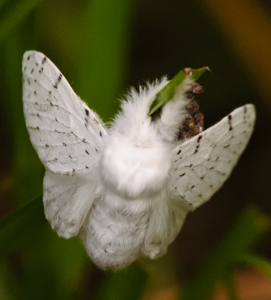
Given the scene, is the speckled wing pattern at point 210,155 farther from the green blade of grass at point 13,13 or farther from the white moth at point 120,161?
the green blade of grass at point 13,13

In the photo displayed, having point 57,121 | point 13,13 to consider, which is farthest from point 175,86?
point 13,13

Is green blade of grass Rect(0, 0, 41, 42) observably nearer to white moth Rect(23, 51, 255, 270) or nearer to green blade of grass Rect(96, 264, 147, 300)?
white moth Rect(23, 51, 255, 270)

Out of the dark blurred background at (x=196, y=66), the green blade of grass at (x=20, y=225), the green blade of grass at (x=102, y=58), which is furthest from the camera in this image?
the dark blurred background at (x=196, y=66)

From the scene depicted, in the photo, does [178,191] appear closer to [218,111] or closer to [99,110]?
[99,110]

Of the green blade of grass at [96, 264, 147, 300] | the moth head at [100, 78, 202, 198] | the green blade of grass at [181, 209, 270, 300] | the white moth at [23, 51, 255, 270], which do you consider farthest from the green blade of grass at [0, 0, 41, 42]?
the green blade of grass at [181, 209, 270, 300]

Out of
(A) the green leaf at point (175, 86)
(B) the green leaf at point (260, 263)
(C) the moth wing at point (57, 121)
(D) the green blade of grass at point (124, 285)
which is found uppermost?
(C) the moth wing at point (57, 121)

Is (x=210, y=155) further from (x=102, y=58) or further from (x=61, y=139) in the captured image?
(x=102, y=58)

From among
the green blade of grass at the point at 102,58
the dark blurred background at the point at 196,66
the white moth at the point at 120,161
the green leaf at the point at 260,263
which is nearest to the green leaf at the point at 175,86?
the white moth at the point at 120,161
